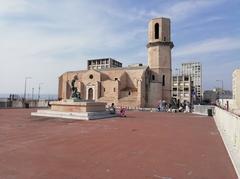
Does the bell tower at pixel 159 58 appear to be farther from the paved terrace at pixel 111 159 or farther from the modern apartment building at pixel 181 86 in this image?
the paved terrace at pixel 111 159

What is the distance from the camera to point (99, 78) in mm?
52594

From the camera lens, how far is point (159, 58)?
47781 millimetres

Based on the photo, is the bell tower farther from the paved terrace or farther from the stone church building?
the paved terrace

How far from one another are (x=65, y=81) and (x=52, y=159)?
54385 millimetres

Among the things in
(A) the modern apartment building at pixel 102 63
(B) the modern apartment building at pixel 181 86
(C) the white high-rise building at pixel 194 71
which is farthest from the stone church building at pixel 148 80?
(C) the white high-rise building at pixel 194 71

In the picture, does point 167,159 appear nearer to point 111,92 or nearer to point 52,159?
point 52,159

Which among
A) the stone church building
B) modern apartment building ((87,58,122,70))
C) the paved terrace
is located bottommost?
the paved terrace

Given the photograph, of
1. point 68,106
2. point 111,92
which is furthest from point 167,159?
point 111,92

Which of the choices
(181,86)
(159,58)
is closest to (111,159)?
(159,58)

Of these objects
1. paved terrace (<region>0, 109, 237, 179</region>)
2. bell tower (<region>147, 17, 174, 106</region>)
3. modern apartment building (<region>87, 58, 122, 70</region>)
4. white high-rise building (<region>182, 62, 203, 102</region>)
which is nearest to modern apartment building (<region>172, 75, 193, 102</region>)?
white high-rise building (<region>182, 62, 203, 102</region>)

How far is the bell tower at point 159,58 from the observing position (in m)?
46.8

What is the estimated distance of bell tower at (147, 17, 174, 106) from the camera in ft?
154

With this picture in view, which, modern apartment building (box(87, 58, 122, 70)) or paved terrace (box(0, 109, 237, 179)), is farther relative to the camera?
modern apartment building (box(87, 58, 122, 70))

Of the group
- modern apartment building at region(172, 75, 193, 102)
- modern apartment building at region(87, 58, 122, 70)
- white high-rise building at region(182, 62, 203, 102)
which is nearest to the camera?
modern apartment building at region(172, 75, 193, 102)
